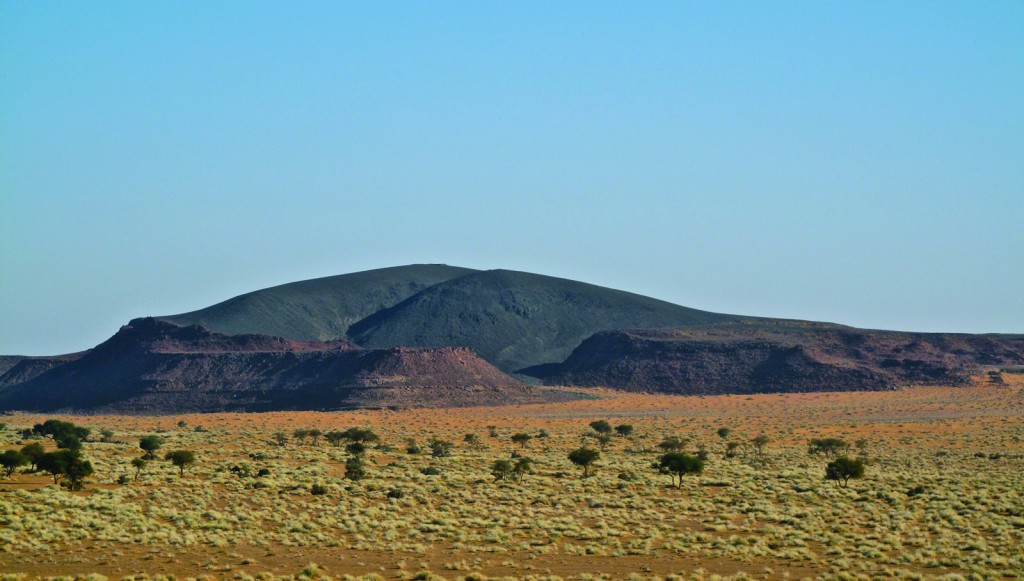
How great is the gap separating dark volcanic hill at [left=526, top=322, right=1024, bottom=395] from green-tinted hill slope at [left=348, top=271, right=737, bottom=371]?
1458cm

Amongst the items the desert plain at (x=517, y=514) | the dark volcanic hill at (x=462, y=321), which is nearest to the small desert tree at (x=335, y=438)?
the desert plain at (x=517, y=514)

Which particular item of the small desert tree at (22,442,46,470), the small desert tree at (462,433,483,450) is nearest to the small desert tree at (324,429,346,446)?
the small desert tree at (462,433,483,450)

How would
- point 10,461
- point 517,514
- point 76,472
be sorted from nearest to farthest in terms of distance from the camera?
point 517,514 < point 76,472 < point 10,461

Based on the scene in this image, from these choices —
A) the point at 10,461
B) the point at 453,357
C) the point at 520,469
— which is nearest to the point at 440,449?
the point at 520,469

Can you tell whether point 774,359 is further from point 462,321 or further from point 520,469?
point 520,469

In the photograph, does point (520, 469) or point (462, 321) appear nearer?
point (520, 469)

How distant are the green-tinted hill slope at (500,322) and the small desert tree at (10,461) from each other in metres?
120

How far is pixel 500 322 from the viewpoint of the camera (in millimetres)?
186125

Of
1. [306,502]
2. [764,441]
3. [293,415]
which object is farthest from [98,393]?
[306,502]

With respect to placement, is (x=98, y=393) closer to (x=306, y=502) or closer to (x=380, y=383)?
(x=380, y=383)

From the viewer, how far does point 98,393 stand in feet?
436

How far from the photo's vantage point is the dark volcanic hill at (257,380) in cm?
12388

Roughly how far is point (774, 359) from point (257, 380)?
6321 centimetres

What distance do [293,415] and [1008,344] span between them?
109508mm
